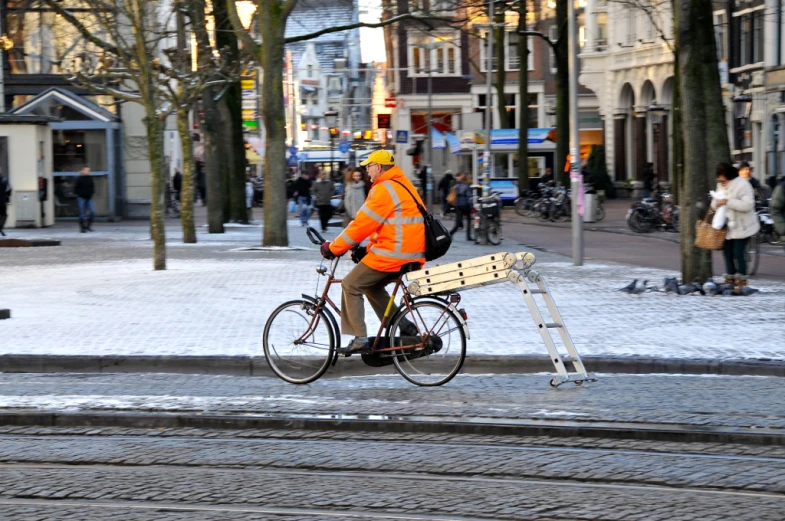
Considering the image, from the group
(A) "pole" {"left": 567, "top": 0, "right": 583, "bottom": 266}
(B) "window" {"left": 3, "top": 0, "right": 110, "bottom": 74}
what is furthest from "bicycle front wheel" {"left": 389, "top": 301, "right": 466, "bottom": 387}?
(B) "window" {"left": 3, "top": 0, "right": 110, "bottom": 74}

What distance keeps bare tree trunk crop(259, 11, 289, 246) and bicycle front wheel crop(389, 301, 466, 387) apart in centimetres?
1426

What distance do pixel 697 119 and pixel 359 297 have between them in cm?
767

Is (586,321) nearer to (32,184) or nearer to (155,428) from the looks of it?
(155,428)

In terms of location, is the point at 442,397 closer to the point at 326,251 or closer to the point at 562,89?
the point at 326,251

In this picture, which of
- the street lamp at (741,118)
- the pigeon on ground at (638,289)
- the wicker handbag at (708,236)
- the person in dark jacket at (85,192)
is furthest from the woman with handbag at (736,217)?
the street lamp at (741,118)

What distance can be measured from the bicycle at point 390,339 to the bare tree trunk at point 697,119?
7.22 metres

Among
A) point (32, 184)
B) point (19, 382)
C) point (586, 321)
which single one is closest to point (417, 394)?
point (19, 382)

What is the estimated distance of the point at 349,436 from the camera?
25.7ft

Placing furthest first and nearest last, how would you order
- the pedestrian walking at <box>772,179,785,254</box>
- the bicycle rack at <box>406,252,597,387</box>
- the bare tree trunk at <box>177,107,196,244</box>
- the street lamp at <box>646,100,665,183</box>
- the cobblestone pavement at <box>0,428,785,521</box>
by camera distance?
the street lamp at <box>646,100,665,183</box>
the bare tree trunk at <box>177,107,196,244</box>
the pedestrian walking at <box>772,179,785,254</box>
the bicycle rack at <box>406,252,597,387</box>
the cobblestone pavement at <box>0,428,785,521</box>

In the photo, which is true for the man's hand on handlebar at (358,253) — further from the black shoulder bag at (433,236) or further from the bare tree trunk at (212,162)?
the bare tree trunk at (212,162)

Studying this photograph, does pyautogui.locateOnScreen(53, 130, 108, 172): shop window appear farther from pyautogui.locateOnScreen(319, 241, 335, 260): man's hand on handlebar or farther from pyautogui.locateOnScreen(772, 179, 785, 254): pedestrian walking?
pyautogui.locateOnScreen(319, 241, 335, 260): man's hand on handlebar

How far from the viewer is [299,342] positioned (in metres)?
9.78

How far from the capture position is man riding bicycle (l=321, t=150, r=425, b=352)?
9172 millimetres

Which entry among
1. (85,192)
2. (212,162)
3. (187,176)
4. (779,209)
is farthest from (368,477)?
(85,192)
